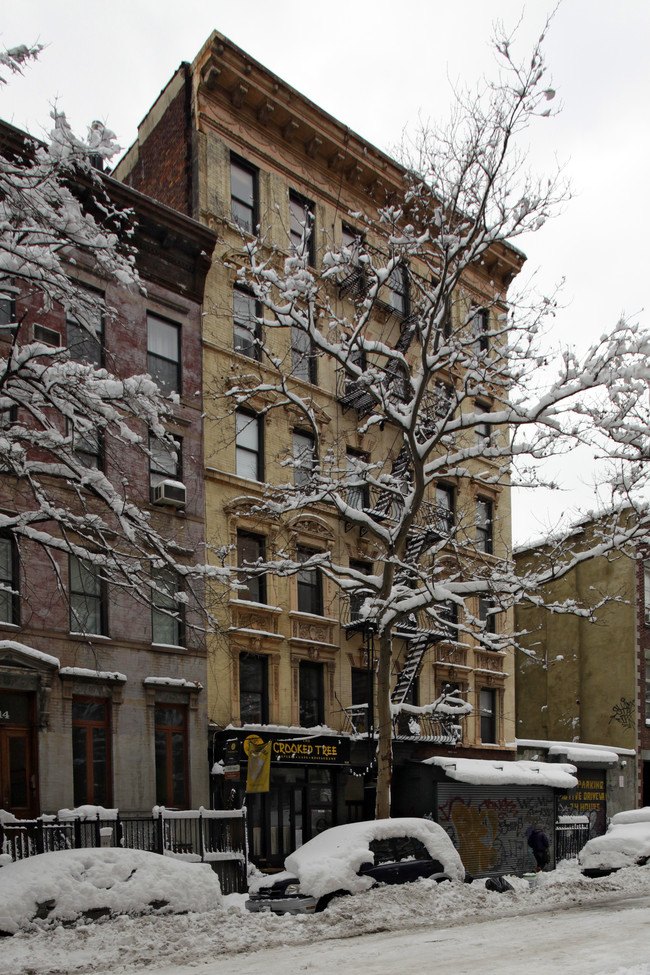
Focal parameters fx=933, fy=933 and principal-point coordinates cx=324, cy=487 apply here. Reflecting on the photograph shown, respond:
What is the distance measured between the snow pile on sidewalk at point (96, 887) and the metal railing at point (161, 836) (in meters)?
2.76

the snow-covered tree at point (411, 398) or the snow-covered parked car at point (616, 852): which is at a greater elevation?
the snow-covered tree at point (411, 398)

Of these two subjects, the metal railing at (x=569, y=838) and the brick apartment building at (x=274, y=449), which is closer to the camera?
the brick apartment building at (x=274, y=449)

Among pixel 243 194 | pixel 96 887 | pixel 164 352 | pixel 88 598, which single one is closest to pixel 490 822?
pixel 88 598

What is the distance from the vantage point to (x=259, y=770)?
1950cm

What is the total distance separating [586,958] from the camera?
28.4 ft

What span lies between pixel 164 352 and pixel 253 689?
8341mm

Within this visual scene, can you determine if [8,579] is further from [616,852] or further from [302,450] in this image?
[616,852]

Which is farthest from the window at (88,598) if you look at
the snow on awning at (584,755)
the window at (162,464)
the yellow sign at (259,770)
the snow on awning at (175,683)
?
the snow on awning at (584,755)

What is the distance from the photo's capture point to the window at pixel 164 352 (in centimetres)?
2191

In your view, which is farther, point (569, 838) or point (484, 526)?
point (484, 526)

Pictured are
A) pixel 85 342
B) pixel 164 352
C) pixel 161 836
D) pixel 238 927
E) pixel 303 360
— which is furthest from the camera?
pixel 303 360

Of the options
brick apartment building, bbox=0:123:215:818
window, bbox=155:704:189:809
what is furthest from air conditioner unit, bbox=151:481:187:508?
window, bbox=155:704:189:809

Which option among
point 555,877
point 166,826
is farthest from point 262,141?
point 555,877

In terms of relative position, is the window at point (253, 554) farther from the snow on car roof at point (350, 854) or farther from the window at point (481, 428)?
the window at point (481, 428)
